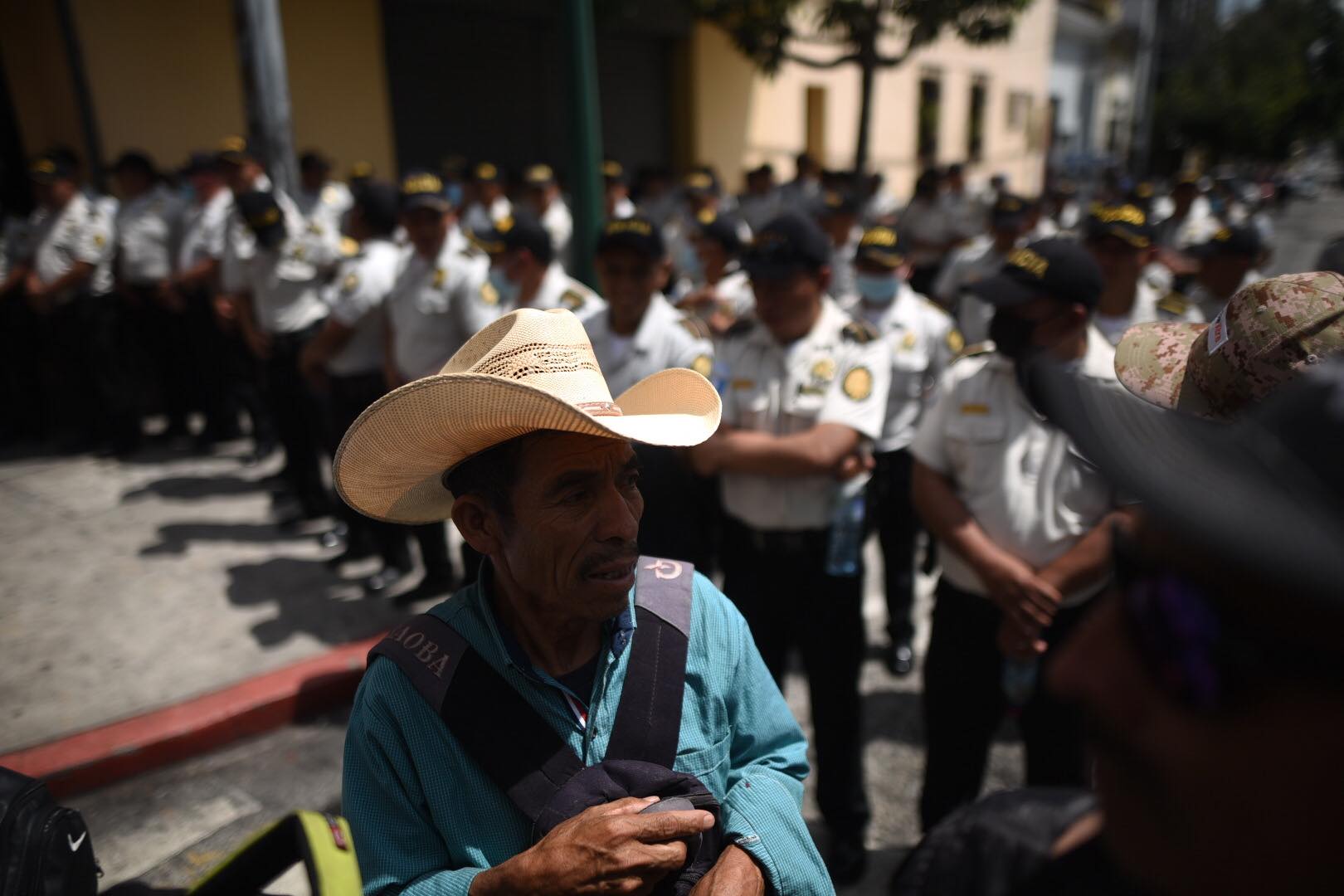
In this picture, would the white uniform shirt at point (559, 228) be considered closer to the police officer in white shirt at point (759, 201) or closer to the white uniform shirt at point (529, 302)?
the police officer in white shirt at point (759, 201)

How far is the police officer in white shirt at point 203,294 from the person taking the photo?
7125 mm

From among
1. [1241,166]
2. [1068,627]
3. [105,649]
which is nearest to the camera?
[1068,627]

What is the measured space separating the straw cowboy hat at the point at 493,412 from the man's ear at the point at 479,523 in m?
0.09

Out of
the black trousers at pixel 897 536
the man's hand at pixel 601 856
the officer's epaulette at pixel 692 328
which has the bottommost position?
the black trousers at pixel 897 536

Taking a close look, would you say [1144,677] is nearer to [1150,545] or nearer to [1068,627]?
[1150,545]

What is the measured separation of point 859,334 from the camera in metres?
3.29

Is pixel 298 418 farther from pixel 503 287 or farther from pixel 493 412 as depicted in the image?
pixel 493 412

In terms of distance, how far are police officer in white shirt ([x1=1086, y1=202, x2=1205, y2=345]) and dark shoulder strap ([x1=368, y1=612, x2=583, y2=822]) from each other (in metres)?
3.96

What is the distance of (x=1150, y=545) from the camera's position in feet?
2.24

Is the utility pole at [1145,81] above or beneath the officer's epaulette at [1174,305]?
above

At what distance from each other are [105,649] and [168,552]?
4.20 feet

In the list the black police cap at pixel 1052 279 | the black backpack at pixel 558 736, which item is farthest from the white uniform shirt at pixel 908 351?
the black backpack at pixel 558 736

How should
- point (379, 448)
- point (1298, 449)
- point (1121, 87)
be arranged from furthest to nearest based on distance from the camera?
point (1121, 87), point (379, 448), point (1298, 449)

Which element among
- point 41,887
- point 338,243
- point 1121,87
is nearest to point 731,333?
point 41,887
